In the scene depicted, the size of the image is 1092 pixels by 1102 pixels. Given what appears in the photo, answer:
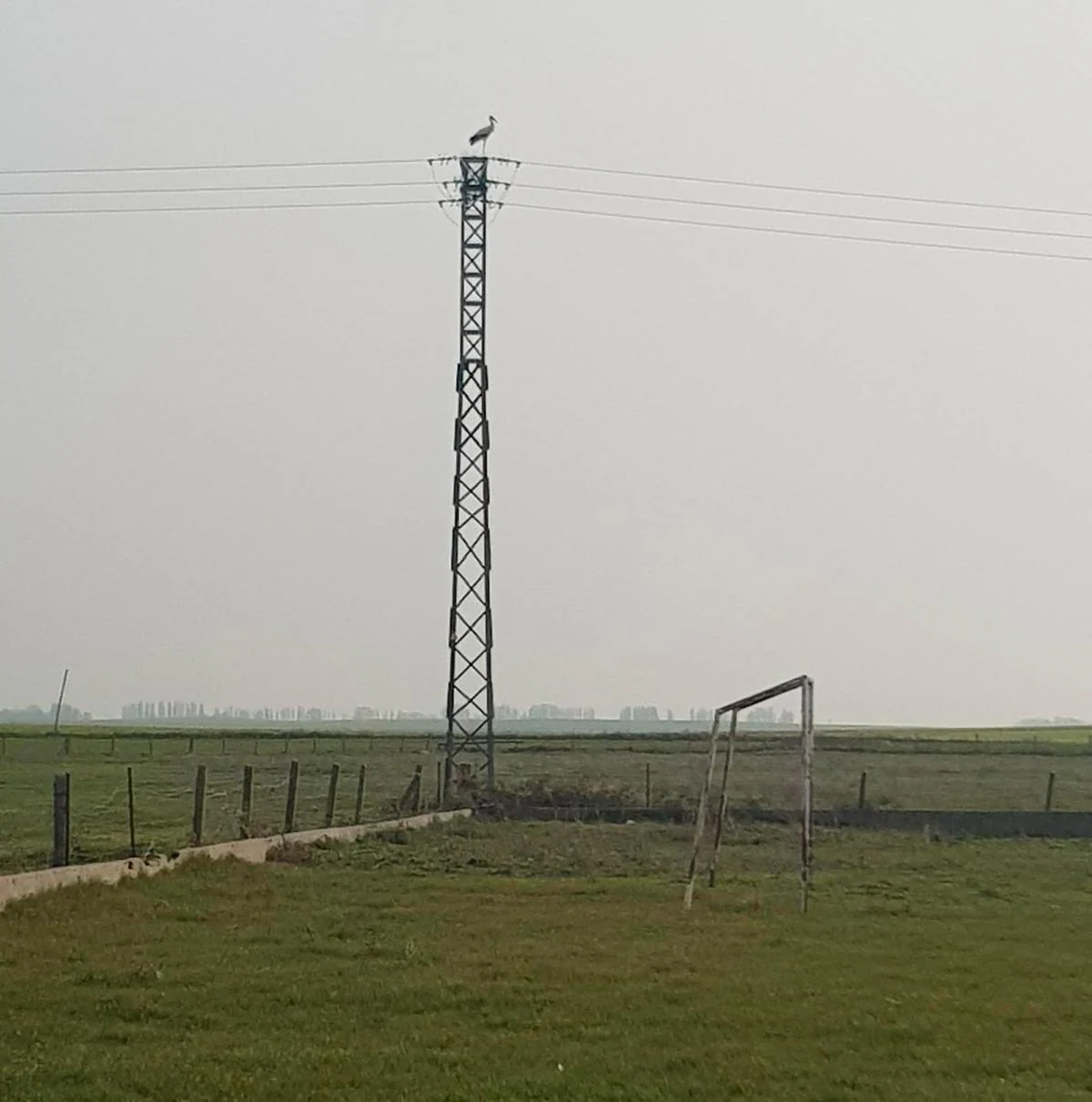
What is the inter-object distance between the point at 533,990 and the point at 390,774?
3905 centimetres

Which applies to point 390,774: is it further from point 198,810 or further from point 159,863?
point 159,863

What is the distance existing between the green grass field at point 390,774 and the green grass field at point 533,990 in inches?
178

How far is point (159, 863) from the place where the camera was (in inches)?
739

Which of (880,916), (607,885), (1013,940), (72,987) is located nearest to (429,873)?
(607,885)

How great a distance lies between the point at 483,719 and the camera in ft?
113

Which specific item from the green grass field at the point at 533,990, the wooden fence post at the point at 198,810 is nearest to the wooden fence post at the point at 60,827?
the green grass field at the point at 533,990

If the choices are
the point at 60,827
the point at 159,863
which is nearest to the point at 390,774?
the point at 159,863

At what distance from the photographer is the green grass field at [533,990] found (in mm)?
8891

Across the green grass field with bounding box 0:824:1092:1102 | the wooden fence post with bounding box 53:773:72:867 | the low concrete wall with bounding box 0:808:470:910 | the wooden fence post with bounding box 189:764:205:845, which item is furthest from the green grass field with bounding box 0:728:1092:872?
the green grass field with bounding box 0:824:1092:1102

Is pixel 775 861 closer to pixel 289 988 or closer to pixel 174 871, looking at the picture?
pixel 174 871

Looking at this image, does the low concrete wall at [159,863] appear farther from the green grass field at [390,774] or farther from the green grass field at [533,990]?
the green grass field at [390,774]

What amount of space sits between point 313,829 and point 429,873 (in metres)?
4.73

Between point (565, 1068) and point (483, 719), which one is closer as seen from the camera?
point (565, 1068)

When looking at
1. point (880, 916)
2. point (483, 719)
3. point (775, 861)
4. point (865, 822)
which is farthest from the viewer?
point (483, 719)
